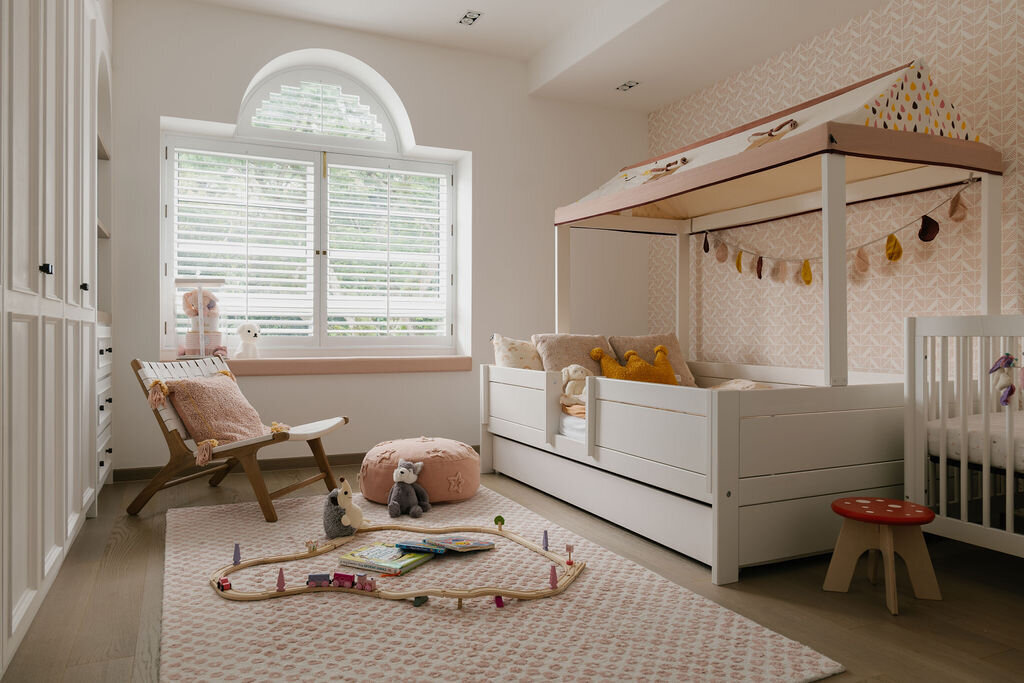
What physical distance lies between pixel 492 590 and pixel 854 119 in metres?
1.84

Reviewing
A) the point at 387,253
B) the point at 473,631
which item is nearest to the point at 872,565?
the point at 473,631

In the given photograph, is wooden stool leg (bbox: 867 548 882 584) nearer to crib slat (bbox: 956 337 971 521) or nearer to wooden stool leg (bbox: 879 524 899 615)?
wooden stool leg (bbox: 879 524 899 615)

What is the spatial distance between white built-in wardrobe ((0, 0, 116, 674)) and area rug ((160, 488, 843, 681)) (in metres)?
0.38

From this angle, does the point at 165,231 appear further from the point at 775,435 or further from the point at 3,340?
the point at 775,435

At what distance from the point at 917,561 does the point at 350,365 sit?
2951mm

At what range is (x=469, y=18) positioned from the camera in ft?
12.7

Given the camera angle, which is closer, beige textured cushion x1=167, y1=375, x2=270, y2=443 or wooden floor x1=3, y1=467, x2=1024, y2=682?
wooden floor x1=3, y1=467, x2=1024, y2=682

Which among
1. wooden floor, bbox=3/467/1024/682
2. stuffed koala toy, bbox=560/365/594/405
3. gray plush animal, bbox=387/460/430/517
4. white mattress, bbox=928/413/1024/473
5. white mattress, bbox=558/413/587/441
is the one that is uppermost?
stuffed koala toy, bbox=560/365/594/405

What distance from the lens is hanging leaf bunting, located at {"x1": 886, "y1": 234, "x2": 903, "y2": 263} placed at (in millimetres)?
3041

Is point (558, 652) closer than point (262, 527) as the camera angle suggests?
Yes

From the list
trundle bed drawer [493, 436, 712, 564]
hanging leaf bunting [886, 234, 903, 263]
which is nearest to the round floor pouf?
trundle bed drawer [493, 436, 712, 564]

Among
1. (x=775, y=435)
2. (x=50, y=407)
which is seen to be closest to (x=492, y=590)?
(x=775, y=435)

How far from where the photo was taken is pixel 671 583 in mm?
2143

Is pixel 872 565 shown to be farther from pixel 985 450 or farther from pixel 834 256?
pixel 834 256
